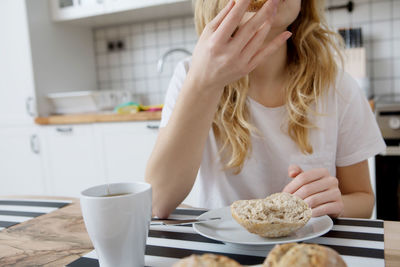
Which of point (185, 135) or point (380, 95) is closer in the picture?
point (185, 135)

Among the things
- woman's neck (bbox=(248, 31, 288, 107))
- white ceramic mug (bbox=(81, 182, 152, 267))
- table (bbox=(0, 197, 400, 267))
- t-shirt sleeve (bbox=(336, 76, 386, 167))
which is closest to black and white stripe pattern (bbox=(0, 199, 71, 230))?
table (bbox=(0, 197, 400, 267))

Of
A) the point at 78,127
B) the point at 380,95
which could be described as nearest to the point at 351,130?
the point at 380,95

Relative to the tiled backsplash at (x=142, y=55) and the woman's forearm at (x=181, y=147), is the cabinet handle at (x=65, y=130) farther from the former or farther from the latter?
the woman's forearm at (x=181, y=147)

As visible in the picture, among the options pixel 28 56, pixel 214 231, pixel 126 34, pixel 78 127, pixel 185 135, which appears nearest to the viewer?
pixel 214 231

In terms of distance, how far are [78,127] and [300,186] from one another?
1.84 metres

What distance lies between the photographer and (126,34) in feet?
9.31

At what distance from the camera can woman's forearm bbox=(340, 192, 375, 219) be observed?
0.82 metres

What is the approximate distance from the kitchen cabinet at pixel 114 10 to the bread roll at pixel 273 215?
194 cm

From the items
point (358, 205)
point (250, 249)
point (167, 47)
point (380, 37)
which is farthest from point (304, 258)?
point (167, 47)

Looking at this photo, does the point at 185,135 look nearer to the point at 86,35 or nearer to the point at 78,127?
the point at 78,127

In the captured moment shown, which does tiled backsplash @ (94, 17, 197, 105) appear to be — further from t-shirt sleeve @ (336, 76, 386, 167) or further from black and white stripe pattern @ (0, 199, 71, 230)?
black and white stripe pattern @ (0, 199, 71, 230)

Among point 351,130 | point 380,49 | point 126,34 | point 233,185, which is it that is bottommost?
point 233,185

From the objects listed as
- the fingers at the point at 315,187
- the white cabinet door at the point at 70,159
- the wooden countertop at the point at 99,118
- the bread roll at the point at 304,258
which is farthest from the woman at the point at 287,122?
the white cabinet door at the point at 70,159

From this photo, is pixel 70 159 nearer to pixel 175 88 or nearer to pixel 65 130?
pixel 65 130
